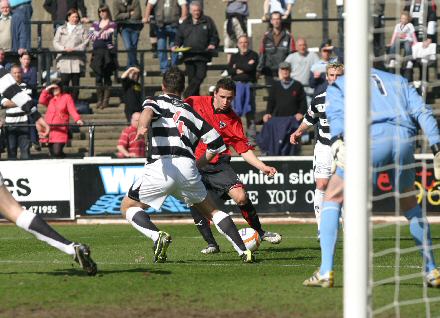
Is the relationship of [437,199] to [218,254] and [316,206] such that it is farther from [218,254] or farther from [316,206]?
[218,254]

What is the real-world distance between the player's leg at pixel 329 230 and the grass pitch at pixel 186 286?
13 centimetres

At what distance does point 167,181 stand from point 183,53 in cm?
1220

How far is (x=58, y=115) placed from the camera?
2212 centimetres

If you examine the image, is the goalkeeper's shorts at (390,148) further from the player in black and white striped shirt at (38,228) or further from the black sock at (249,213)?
the black sock at (249,213)

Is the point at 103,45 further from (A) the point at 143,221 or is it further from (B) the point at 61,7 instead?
(A) the point at 143,221

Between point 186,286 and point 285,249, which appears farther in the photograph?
point 285,249

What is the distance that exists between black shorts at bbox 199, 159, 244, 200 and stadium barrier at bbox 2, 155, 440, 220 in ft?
20.0

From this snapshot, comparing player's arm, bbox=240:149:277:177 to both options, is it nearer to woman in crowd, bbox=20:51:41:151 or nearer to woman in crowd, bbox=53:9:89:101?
woman in crowd, bbox=20:51:41:151

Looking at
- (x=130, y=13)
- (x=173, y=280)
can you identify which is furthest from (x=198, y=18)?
(x=173, y=280)

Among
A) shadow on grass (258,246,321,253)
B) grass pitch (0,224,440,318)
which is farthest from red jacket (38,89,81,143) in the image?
shadow on grass (258,246,321,253)

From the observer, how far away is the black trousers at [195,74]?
2325 centimetres

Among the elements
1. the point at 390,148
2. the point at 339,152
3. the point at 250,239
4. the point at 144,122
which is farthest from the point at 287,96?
the point at 339,152

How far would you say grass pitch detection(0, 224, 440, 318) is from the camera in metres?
8.56

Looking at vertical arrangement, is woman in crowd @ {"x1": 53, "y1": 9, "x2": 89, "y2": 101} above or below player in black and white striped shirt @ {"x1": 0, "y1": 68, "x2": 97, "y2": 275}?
above
